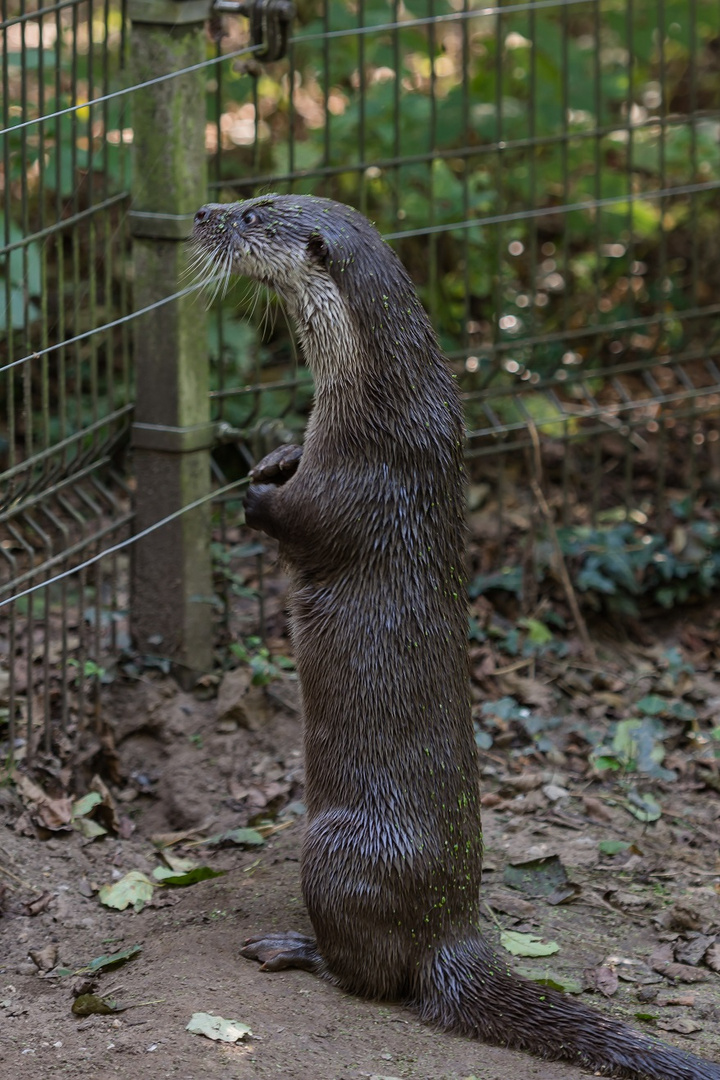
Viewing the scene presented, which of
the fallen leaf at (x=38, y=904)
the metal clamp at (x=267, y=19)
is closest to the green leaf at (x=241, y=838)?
the fallen leaf at (x=38, y=904)

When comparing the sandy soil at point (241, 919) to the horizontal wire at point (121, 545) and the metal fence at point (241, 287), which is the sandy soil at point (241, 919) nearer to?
the metal fence at point (241, 287)

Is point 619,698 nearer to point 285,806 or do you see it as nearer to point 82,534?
point 285,806

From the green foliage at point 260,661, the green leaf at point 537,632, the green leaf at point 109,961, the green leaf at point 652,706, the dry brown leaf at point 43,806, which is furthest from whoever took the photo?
the green leaf at point 537,632

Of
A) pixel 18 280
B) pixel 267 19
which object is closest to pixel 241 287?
pixel 18 280

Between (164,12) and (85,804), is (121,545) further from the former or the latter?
(164,12)

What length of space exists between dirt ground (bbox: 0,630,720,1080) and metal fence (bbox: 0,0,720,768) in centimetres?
34

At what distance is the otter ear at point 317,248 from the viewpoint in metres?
3.29

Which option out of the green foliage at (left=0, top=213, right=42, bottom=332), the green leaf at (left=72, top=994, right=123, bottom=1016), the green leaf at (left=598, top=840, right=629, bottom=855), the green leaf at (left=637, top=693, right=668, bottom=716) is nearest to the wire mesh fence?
the green foliage at (left=0, top=213, right=42, bottom=332)

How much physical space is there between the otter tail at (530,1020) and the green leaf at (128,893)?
0.95 meters

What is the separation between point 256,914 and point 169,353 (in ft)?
6.15

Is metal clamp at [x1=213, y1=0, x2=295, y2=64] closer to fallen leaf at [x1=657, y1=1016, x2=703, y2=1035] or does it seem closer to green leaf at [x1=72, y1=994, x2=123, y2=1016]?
green leaf at [x1=72, y1=994, x2=123, y2=1016]

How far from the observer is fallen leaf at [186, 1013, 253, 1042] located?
2.88m

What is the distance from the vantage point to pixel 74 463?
4.29 meters

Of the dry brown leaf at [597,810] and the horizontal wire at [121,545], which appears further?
the dry brown leaf at [597,810]
